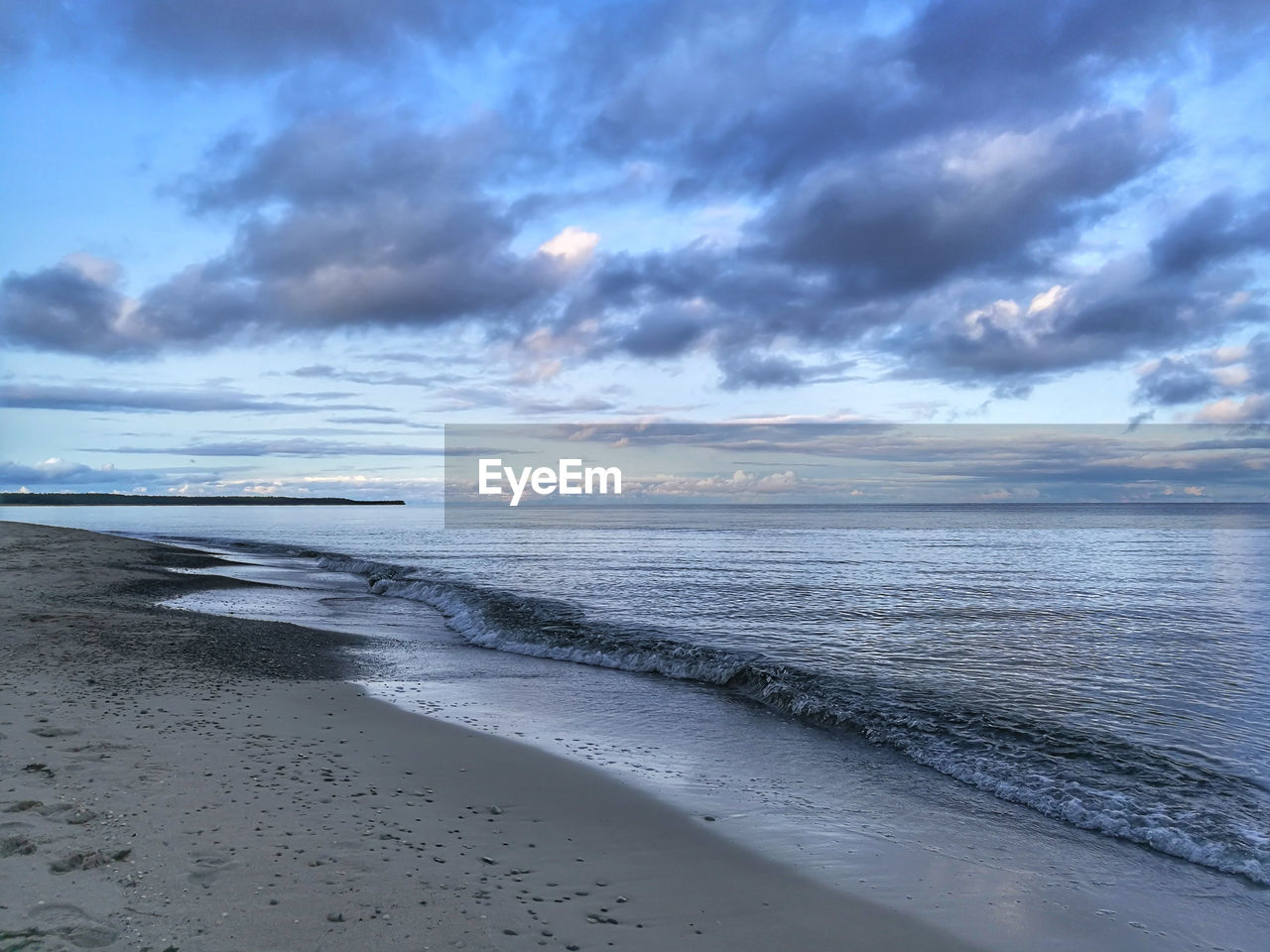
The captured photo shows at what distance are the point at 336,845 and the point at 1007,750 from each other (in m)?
9.50

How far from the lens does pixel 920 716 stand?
1270 cm

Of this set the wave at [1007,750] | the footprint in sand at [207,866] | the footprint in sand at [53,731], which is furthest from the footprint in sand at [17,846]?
the wave at [1007,750]

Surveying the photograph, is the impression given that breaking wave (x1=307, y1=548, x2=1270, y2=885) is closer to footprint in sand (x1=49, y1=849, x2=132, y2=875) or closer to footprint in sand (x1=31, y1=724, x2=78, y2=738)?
footprint in sand (x1=49, y1=849, x2=132, y2=875)

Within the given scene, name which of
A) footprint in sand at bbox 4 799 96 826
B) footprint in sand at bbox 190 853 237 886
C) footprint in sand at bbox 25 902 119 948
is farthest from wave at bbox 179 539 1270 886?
footprint in sand at bbox 4 799 96 826

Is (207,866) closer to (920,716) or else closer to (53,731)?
(53,731)

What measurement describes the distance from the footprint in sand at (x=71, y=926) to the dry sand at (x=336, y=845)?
0.01 m

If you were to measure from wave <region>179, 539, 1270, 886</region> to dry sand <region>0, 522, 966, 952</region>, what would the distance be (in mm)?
4340

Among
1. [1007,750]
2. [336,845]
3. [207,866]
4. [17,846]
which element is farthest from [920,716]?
[17,846]

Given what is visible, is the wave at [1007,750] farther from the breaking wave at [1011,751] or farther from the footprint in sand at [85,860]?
the footprint in sand at [85,860]

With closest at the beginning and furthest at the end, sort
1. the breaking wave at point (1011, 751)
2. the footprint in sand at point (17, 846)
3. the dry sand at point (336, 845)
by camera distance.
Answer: the dry sand at point (336, 845), the footprint in sand at point (17, 846), the breaking wave at point (1011, 751)

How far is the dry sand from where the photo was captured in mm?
5211

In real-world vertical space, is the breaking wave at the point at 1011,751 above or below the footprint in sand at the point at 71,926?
below

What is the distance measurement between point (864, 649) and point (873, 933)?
13187 millimetres

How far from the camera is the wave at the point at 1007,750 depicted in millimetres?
8453
